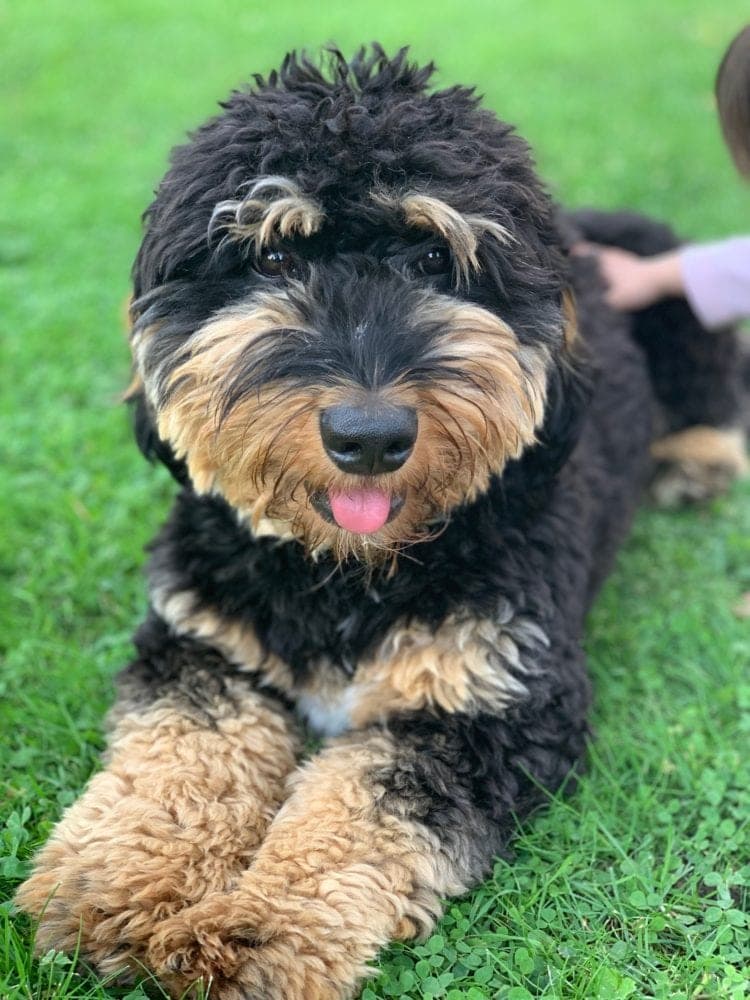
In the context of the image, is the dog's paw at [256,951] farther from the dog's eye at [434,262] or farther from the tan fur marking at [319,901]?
the dog's eye at [434,262]

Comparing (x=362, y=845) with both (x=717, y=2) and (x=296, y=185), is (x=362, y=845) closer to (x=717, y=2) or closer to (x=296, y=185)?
(x=296, y=185)

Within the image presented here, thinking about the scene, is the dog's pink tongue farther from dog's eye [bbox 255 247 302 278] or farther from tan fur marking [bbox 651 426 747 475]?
tan fur marking [bbox 651 426 747 475]

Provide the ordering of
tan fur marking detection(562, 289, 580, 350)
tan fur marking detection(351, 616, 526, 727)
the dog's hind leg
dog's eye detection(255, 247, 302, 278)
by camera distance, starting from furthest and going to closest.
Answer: the dog's hind leg < tan fur marking detection(562, 289, 580, 350) < tan fur marking detection(351, 616, 526, 727) < dog's eye detection(255, 247, 302, 278)

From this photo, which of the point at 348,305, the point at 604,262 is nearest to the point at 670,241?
the point at 604,262

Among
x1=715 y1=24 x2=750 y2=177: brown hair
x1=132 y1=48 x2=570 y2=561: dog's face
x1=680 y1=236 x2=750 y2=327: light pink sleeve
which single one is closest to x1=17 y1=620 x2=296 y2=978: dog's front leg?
x1=132 y1=48 x2=570 y2=561: dog's face

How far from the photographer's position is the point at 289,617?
305 cm

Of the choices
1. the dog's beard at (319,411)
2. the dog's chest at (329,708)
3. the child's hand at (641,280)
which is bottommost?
the dog's chest at (329,708)

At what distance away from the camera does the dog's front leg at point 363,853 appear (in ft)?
7.76

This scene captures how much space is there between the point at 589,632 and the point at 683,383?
161 cm

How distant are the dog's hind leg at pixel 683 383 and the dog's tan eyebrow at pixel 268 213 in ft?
8.45

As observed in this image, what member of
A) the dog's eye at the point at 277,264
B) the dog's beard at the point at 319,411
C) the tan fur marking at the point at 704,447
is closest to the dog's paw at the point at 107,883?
the dog's beard at the point at 319,411

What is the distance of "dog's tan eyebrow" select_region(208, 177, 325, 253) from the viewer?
256cm

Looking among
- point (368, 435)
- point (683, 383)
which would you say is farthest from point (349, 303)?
point (683, 383)

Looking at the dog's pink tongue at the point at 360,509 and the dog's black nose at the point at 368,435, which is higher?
the dog's black nose at the point at 368,435
